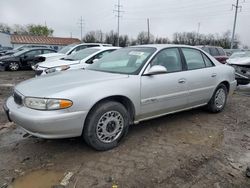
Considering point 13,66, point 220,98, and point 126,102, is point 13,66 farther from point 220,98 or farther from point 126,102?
point 126,102

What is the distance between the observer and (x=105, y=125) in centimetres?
367

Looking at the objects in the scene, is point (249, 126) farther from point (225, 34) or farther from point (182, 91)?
point (225, 34)

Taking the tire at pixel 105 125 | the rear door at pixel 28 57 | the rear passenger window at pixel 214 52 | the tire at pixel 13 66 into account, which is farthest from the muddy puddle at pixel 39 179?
the rear door at pixel 28 57

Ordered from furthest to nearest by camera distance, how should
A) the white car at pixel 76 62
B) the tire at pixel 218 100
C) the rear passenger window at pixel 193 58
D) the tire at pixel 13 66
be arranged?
the tire at pixel 13 66 < the white car at pixel 76 62 < the tire at pixel 218 100 < the rear passenger window at pixel 193 58

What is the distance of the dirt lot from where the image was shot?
2.98 m

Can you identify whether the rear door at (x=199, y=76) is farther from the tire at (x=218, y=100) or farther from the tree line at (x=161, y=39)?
the tree line at (x=161, y=39)

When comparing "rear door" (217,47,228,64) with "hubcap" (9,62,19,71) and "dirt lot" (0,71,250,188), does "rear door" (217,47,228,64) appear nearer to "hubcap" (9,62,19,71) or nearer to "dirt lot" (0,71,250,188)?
"dirt lot" (0,71,250,188)

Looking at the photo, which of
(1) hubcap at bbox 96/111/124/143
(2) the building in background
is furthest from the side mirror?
(2) the building in background

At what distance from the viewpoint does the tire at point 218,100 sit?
18.2ft

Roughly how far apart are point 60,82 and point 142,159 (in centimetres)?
161

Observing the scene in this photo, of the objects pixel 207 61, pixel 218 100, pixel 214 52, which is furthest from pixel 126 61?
pixel 214 52

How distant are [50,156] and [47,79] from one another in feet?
3.96

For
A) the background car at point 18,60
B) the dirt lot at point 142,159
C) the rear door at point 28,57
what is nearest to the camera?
the dirt lot at point 142,159

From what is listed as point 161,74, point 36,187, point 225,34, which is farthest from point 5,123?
point 225,34
